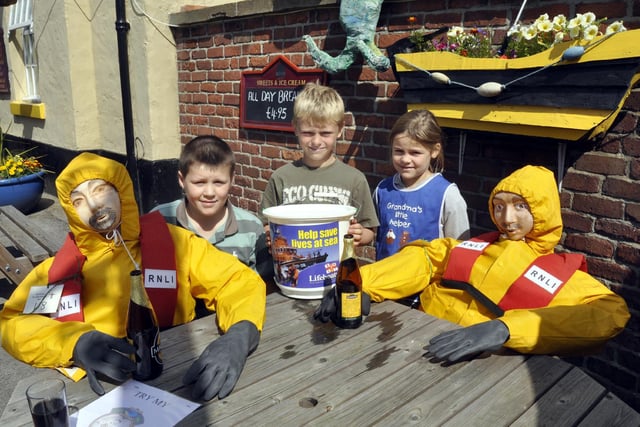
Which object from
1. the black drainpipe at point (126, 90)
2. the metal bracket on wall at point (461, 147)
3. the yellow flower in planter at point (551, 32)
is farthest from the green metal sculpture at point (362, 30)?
the black drainpipe at point (126, 90)

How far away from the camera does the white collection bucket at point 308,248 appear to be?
197cm

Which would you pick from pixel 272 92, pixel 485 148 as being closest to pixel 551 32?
pixel 485 148

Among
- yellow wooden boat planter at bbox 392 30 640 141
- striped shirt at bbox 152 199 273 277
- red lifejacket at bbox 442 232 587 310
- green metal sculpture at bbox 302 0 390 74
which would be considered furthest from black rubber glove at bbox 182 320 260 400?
green metal sculpture at bbox 302 0 390 74

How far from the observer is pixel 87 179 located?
1.84 meters

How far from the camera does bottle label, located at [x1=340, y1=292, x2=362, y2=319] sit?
6.23 ft

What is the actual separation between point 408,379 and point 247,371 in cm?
51

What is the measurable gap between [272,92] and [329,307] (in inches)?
126

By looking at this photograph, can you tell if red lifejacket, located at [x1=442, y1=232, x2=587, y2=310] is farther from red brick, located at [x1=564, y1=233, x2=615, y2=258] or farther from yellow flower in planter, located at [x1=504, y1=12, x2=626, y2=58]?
yellow flower in planter, located at [x1=504, y1=12, x2=626, y2=58]

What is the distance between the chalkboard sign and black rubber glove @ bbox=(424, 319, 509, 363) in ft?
9.73

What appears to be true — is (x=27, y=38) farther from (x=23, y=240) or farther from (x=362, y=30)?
(x=362, y=30)

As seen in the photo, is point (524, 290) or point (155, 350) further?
point (524, 290)

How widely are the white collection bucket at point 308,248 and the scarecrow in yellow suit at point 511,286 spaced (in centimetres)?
13

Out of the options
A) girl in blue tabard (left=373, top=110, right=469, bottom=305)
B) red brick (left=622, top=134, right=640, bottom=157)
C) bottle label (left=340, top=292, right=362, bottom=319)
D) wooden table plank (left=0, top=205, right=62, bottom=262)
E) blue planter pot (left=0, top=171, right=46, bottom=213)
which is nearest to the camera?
bottle label (left=340, top=292, right=362, bottom=319)

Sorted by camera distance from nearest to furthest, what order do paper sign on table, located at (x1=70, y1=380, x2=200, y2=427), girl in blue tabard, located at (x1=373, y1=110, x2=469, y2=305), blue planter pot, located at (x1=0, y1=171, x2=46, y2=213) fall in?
paper sign on table, located at (x1=70, y1=380, x2=200, y2=427) → girl in blue tabard, located at (x1=373, y1=110, x2=469, y2=305) → blue planter pot, located at (x1=0, y1=171, x2=46, y2=213)
